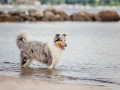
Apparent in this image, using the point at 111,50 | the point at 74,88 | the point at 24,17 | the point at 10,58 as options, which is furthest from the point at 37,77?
the point at 24,17

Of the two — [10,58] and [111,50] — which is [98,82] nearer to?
[10,58]

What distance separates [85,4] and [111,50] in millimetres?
120993

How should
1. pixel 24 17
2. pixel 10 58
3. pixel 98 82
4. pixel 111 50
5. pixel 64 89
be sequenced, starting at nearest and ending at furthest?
pixel 64 89 < pixel 98 82 < pixel 10 58 < pixel 111 50 < pixel 24 17

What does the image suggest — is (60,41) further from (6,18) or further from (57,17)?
(57,17)

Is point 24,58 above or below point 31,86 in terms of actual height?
above

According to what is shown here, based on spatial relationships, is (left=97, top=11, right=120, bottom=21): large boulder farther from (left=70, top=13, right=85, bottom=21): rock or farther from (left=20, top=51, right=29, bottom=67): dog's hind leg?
(left=20, top=51, right=29, bottom=67): dog's hind leg

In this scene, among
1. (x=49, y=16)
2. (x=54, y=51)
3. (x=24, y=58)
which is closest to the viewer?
(x=54, y=51)

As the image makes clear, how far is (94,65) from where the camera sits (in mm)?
16547

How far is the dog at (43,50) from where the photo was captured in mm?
14578

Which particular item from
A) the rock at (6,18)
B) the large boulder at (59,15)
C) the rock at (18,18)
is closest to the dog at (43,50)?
the rock at (6,18)

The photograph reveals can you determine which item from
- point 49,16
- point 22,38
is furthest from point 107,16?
point 22,38

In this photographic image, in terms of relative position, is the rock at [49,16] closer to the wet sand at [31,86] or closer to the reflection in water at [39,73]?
the reflection in water at [39,73]

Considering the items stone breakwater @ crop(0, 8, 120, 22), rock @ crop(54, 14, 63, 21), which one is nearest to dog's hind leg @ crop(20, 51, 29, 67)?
stone breakwater @ crop(0, 8, 120, 22)

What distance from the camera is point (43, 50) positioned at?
14.7 m
